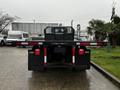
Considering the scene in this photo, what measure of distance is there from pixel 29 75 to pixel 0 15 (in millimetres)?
69741

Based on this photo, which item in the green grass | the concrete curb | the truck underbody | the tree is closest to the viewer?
the concrete curb

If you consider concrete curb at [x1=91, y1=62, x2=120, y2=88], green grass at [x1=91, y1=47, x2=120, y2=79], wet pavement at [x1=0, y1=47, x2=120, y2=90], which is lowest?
wet pavement at [x1=0, y1=47, x2=120, y2=90]

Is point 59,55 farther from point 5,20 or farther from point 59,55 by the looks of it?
point 5,20

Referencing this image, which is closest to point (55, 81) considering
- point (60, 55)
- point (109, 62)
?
point (60, 55)

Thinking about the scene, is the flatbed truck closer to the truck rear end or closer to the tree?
the truck rear end

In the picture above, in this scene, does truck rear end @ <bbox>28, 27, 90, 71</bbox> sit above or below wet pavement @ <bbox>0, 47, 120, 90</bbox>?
above

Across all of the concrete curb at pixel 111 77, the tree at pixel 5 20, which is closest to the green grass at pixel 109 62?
the concrete curb at pixel 111 77

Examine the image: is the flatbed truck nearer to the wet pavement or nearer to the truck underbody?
the truck underbody

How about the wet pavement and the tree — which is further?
the tree

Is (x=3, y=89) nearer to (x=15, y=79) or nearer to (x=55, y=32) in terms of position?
(x=15, y=79)

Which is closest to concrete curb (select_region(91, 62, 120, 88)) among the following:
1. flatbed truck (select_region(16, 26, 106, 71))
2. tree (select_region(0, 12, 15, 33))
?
flatbed truck (select_region(16, 26, 106, 71))

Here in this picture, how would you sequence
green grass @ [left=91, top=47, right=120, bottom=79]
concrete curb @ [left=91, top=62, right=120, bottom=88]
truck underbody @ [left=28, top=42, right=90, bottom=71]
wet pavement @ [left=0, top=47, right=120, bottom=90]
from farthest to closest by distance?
green grass @ [left=91, top=47, right=120, bottom=79] < truck underbody @ [left=28, top=42, right=90, bottom=71] < concrete curb @ [left=91, top=62, right=120, bottom=88] < wet pavement @ [left=0, top=47, right=120, bottom=90]

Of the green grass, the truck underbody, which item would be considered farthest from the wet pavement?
the green grass

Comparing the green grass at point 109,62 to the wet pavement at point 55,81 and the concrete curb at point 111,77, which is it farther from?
the wet pavement at point 55,81
